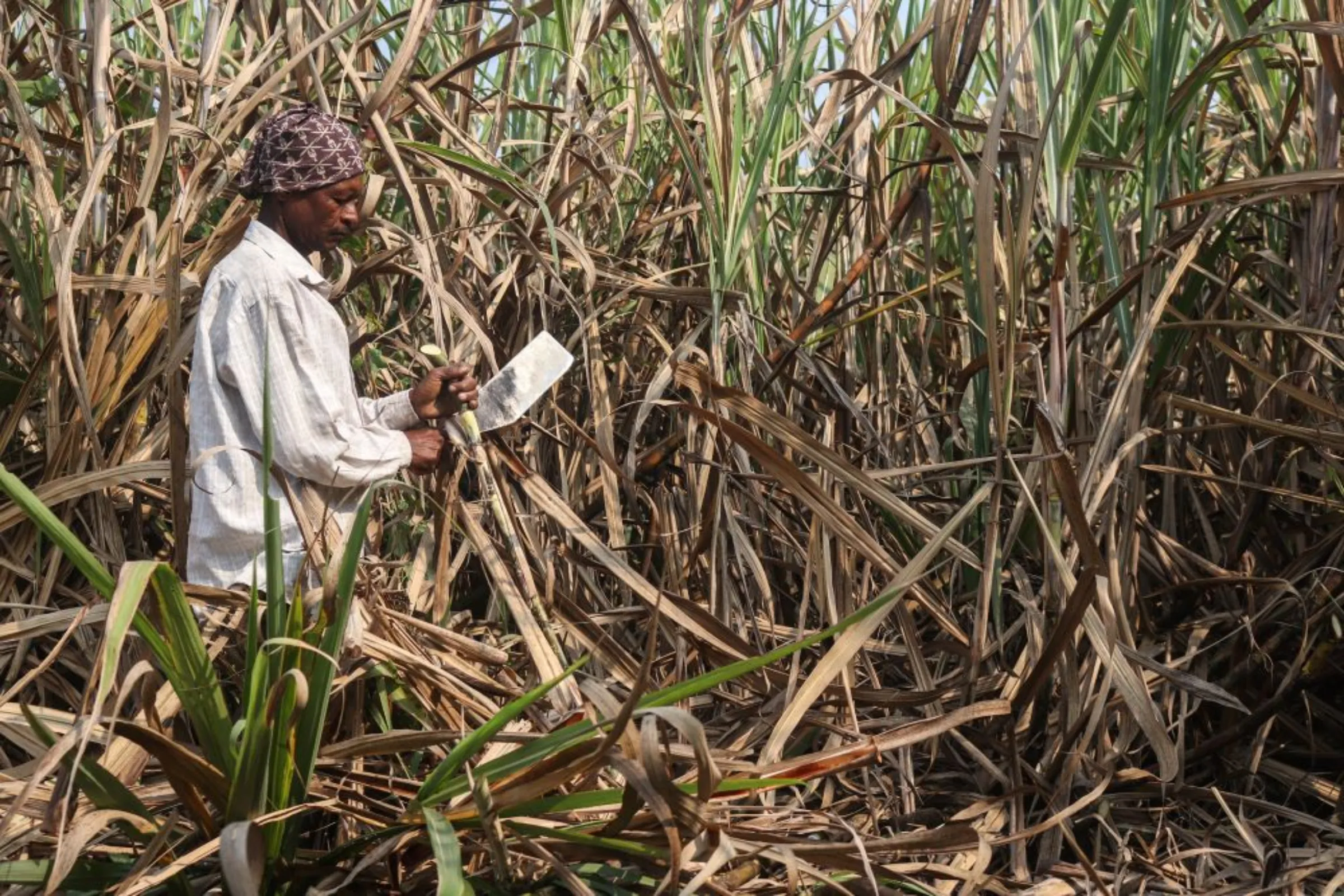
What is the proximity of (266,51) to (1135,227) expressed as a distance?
136 centimetres

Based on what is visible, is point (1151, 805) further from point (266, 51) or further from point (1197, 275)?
point (266, 51)

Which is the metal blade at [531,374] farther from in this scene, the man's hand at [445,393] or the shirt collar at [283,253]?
the shirt collar at [283,253]

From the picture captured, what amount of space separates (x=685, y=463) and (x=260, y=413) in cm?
69

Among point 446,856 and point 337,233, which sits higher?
point 337,233

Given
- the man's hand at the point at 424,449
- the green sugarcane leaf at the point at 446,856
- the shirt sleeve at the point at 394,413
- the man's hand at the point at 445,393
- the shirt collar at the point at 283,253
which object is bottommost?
the green sugarcane leaf at the point at 446,856

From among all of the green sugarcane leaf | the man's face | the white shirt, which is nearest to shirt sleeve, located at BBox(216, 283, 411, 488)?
the white shirt

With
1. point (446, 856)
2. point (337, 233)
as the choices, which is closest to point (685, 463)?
point (337, 233)

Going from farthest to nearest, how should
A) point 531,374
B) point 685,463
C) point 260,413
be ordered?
point 685,463 → point 531,374 → point 260,413

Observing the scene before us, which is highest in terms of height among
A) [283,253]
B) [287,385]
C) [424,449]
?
[283,253]

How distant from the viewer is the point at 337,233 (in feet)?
6.43

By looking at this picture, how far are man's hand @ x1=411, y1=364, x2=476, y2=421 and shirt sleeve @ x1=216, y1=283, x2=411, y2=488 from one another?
10 centimetres

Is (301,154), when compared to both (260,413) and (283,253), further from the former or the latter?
(260,413)

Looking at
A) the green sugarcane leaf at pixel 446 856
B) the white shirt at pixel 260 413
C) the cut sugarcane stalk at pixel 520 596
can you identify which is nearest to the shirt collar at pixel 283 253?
the white shirt at pixel 260 413

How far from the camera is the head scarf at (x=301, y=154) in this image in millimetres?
1870
